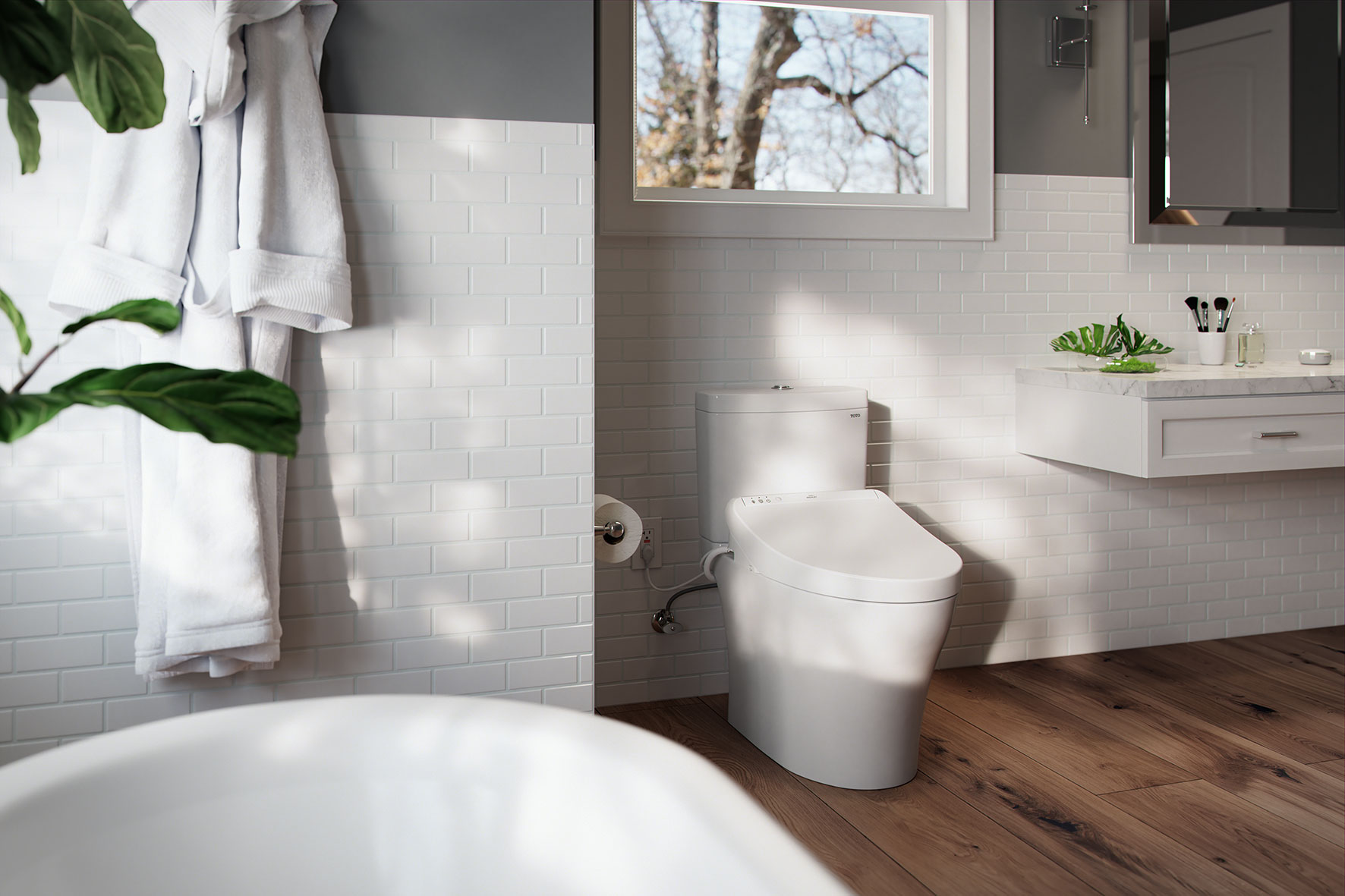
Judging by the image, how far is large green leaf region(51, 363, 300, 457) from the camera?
67 centimetres

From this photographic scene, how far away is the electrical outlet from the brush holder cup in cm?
177

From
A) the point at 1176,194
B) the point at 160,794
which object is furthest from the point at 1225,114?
the point at 160,794

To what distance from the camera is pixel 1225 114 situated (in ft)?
10.1

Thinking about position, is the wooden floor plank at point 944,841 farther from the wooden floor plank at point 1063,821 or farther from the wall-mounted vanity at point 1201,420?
the wall-mounted vanity at point 1201,420

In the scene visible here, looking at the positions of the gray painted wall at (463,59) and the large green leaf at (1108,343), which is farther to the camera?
the large green leaf at (1108,343)

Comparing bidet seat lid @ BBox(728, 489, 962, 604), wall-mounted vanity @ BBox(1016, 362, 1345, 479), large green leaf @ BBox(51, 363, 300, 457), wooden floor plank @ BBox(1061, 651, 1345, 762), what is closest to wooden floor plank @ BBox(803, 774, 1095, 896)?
bidet seat lid @ BBox(728, 489, 962, 604)

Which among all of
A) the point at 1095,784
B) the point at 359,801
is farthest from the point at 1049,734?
the point at 359,801

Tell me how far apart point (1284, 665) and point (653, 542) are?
1972mm

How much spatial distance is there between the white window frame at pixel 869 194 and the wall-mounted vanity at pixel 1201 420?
0.61 metres

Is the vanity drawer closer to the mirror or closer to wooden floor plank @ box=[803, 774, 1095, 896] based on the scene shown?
the mirror

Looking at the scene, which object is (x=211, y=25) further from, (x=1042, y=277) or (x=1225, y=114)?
(x=1225, y=114)

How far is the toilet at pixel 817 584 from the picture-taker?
2.09 meters

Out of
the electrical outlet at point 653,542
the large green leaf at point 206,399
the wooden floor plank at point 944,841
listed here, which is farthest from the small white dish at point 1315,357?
the large green leaf at point 206,399

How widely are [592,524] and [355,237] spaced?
782 millimetres
